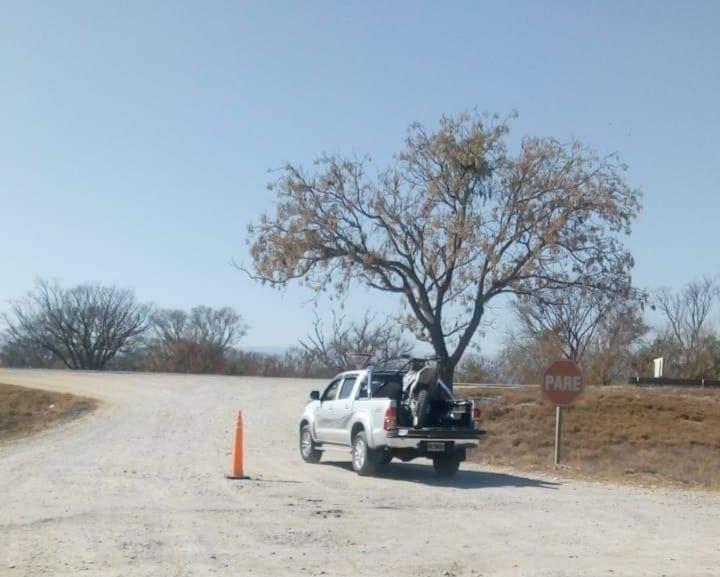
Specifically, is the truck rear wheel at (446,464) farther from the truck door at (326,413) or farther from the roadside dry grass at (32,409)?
A: the roadside dry grass at (32,409)

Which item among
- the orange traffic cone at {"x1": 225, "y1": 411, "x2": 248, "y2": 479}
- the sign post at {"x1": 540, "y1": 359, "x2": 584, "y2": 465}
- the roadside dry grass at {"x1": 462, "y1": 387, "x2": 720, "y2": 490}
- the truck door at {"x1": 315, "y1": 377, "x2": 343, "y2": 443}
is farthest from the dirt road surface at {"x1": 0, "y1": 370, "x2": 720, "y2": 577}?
the roadside dry grass at {"x1": 462, "y1": 387, "x2": 720, "y2": 490}

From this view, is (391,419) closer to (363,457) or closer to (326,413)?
(363,457)

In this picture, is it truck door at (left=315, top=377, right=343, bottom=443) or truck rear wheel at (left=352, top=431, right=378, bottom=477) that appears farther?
truck door at (left=315, top=377, right=343, bottom=443)

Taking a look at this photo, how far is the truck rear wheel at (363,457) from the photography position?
695 inches

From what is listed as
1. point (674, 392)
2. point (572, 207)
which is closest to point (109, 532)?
point (572, 207)

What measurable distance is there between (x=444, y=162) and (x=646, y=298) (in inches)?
308

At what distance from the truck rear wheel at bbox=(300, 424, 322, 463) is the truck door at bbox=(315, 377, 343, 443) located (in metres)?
0.40

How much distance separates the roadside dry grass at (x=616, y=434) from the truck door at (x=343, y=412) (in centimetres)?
398

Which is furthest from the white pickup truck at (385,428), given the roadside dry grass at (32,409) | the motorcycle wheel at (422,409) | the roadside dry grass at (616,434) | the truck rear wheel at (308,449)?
the roadside dry grass at (32,409)

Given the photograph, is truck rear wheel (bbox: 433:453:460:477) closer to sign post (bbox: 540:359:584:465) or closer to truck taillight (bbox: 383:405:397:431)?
truck taillight (bbox: 383:405:397:431)

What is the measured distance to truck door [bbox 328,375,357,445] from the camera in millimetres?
18844

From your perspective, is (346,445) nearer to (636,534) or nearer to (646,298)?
(636,534)

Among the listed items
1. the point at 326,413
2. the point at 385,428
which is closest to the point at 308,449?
the point at 326,413

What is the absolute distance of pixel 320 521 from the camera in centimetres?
1193
